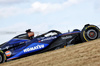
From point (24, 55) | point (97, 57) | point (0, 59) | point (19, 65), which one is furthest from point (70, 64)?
point (0, 59)

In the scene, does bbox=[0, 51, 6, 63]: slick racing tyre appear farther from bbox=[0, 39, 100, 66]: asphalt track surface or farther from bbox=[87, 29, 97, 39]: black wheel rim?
bbox=[87, 29, 97, 39]: black wheel rim

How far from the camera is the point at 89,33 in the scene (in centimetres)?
612

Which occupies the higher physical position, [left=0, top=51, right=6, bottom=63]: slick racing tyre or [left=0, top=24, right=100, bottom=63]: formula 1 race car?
[left=0, top=24, right=100, bottom=63]: formula 1 race car

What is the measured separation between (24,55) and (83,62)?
3.42 meters

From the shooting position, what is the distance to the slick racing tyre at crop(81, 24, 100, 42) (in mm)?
6105

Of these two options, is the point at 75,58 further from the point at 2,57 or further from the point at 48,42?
the point at 2,57

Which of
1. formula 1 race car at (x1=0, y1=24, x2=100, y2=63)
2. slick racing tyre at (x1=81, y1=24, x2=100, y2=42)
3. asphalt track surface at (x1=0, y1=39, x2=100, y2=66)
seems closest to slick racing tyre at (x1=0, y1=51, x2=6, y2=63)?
formula 1 race car at (x1=0, y1=24, x2=100, y2=63)

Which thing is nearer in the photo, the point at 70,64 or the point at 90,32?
the point at 70,64

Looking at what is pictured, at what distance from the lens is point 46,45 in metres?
6.22

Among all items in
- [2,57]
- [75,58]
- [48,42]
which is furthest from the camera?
[48,42]

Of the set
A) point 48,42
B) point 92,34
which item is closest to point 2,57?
point 48,42

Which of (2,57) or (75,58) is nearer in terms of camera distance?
(75,58)

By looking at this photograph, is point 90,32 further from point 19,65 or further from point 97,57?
point 19,65

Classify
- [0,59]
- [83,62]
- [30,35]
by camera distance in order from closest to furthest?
[83,62] → [0,59] → [30,35]
